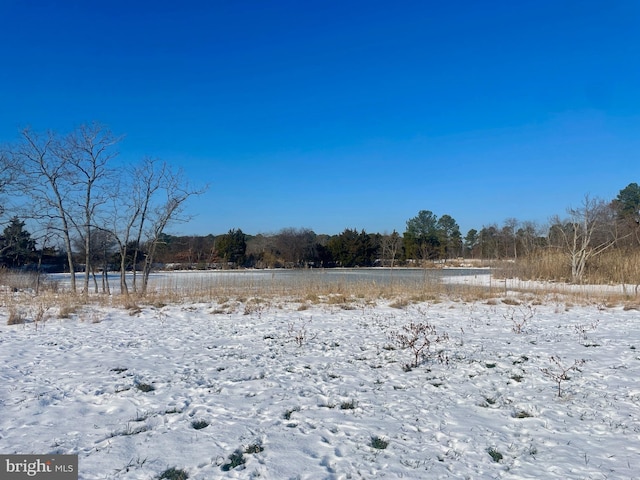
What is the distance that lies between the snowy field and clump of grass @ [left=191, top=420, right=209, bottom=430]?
0.03 meters

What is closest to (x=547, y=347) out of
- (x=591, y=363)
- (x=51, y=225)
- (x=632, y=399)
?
(x=591, y=363)

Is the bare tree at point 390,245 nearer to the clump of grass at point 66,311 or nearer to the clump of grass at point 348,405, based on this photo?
the clump of grass at point 66,311

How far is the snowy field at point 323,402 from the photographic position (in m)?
2.66

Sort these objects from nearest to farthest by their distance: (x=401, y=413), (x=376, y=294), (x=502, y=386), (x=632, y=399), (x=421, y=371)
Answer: (x=401, y=413) → (x=632, y=399) → (x=502, y=386) → (x=421, y=371) → (x=376, y=294)

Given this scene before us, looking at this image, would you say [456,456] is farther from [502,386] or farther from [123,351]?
[123,351]

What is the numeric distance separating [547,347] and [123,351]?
6.11 metres

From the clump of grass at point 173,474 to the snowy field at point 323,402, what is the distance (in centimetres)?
4

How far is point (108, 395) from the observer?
12.6 ft

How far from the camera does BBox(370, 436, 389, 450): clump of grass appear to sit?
2870mm

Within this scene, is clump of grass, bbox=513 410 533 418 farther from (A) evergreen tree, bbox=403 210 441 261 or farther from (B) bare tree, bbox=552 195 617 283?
(A) evergreen tree, bbox=403 210 441 261

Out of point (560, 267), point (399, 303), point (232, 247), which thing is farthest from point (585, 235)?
point (232, 247)

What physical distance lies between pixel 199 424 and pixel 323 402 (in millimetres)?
1129

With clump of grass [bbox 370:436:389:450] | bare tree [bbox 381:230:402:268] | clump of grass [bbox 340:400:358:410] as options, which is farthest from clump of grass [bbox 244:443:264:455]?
bare tree [bbox 381:230:402:268]

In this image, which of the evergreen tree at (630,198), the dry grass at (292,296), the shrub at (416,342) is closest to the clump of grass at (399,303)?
the dry grass at (292,296)
